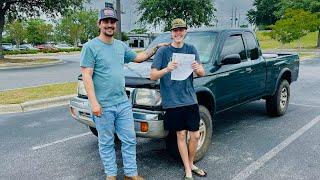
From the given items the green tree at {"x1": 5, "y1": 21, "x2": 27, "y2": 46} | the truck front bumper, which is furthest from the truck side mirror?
the green tree at {"x1": 5, "y1": 21, "x2": 27, "y2": 46}

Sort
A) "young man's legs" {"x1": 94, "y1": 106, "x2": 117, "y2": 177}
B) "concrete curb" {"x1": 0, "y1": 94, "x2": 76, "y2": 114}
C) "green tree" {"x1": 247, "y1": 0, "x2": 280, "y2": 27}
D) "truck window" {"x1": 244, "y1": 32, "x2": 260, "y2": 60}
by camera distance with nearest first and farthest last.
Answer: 1. "young man's legs" {"x1": 94, "y1": 106, "x2": 117, "y2": 177}
2. "truck window" {"x1": 244, "y1": 32, "x2": 260, "y2": 60}
3. "concrete curb" {"x1": 0, "y1": 94, "x2": 76, "y2": 114}
4. "green tree" {"x1": 247, "y1": 0, "x2": 280, "y2": 27}

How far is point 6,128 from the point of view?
6.76 meters

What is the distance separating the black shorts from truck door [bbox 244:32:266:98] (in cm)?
225

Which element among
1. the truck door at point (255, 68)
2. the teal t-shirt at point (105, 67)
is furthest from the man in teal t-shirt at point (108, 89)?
the truck door at point (255, 68)

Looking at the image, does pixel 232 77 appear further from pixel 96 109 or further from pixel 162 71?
pixel 96 109

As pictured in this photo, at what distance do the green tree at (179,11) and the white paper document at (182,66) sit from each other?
1193 inches

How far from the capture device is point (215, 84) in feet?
17.1

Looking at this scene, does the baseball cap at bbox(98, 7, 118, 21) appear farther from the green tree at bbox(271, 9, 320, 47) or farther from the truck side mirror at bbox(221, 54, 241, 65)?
the green tree at bbox(271, 9, 320, 47)

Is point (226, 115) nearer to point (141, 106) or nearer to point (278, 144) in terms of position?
point (278, 144)

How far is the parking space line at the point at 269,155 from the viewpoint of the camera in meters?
4.52

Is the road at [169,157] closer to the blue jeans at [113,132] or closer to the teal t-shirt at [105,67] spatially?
the blue jeans at [113,132]

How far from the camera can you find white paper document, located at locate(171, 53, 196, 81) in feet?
12.9

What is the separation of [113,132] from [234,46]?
2.86 metres

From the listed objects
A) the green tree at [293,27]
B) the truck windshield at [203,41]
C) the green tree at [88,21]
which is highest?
the green tree at [88,21]
